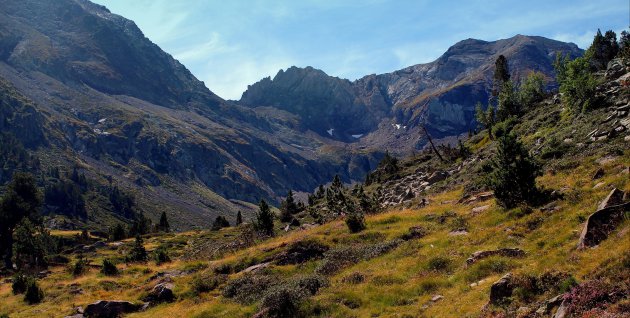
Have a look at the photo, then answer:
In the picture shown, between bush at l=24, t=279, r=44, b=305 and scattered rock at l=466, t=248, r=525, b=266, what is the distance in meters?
37.0

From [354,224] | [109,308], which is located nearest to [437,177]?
[354,224]

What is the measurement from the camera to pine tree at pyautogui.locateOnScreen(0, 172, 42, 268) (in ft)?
346

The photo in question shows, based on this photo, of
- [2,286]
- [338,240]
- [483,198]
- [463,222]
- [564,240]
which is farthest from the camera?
[2,286]

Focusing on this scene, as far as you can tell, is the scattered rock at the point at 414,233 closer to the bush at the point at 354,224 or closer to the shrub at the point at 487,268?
the bush at the point at 354,224

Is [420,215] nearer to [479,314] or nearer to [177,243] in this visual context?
[479,314]

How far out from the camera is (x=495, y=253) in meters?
22.2

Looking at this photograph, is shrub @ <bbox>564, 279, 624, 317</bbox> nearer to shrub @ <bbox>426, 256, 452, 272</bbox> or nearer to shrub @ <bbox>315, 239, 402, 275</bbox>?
shrub @ <bbox>426, 256, 452, 272</bbox>

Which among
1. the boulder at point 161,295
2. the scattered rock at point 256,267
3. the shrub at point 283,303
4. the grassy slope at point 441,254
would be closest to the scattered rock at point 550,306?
the grassy slope at point 441,254

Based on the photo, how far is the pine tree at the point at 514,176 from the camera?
96.1 feet

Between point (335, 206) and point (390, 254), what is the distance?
102 ft

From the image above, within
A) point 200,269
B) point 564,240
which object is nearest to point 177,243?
point 200,269

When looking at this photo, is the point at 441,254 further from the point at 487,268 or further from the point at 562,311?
the point at 562,311

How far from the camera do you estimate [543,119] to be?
243ft

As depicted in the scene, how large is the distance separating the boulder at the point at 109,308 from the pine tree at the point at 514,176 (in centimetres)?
2565
